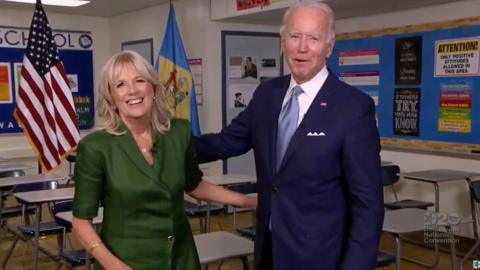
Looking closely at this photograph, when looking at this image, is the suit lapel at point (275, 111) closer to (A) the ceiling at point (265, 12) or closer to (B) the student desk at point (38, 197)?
(B) the student desk at point (38, 197)

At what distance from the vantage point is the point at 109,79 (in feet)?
5.11

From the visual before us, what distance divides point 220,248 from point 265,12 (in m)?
3.51

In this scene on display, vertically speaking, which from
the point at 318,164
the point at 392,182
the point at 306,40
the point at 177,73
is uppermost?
the point at 177,73

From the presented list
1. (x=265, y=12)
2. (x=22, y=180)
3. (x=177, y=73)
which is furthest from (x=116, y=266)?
(x=177, y=73)

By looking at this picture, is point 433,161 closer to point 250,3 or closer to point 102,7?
point 250,3

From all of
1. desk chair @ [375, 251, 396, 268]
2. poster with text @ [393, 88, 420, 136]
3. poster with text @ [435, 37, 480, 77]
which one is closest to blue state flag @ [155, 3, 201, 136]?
poster with text @ [393, 88, 420, 136]

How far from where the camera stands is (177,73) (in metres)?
6.07

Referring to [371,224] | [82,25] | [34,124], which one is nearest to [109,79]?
[371,224]

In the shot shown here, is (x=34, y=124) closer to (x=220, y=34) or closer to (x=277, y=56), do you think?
(x=220, y=34)

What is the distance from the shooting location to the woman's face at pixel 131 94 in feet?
5.08

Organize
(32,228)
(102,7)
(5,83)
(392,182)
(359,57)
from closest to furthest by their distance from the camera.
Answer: (32,228)
(392,182)
(359,57)
(102,7)
(5,83)

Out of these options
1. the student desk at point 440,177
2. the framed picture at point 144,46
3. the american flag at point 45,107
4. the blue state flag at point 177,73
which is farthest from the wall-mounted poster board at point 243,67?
the student desk at point 440,177

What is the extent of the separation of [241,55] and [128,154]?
16.2ft

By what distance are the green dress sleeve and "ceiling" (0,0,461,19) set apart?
12.0 ft
